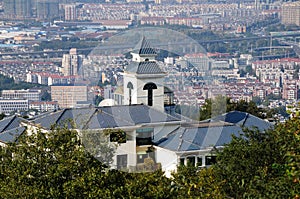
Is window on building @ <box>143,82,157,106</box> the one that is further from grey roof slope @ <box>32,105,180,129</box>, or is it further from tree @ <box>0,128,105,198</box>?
tree @ <box>0,128,105,198</box>

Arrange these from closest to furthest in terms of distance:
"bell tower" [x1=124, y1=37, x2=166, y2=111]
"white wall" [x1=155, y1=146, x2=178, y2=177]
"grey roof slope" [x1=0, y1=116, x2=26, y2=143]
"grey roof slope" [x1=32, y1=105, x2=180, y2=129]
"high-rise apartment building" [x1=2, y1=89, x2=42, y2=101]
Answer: "grey roof slope" [x1=32, y1=105, x2=180, y2=129]
"white wall" [x1=155, y1=146, x2=178, y2=177]
"bell tower" [x1=124, y1=37, x2=166, y2=111]
"grey roof slope" [x1=0, y1=116, x2=26, y2=143]
"high-rise apartment building" [x1=2, y1=89, x2=42, y2=101]

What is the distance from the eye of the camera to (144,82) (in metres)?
6.77

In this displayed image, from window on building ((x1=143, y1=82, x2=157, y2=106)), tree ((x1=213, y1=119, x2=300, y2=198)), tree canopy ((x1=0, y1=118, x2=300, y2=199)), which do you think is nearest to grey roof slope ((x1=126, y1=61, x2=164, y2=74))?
window on building ((x1=143, y1=82, x2=157, y2=106))

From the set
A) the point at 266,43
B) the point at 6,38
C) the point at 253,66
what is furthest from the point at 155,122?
the point at 6,38

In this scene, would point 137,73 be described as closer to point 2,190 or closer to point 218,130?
point 218,130

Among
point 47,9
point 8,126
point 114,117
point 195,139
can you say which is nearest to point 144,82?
point 195,139

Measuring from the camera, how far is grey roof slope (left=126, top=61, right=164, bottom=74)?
650 centimetres

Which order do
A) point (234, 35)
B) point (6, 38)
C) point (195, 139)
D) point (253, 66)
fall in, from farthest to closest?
point (6, 38) < point (253, 66) < point (234, 35) < point (195, 139)

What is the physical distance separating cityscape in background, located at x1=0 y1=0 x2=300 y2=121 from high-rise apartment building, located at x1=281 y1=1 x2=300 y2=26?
6 cm

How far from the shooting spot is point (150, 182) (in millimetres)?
5312

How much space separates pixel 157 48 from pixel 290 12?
45.7m

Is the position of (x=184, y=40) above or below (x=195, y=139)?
above

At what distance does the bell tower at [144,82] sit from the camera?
6.41 meters

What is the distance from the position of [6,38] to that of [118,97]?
57351mm
